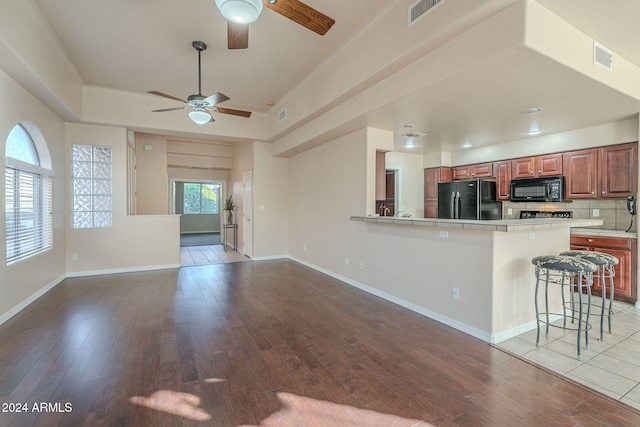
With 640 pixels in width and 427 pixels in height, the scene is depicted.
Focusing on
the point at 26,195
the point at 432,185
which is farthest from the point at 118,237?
the point at 432,185

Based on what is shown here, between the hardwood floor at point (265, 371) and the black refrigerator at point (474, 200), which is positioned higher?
the black refrigerator at point (474, 200)

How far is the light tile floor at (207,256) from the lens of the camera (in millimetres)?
7031

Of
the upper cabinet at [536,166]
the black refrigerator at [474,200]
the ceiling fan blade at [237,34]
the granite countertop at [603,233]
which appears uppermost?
the ceiling fan blade at [237,34]

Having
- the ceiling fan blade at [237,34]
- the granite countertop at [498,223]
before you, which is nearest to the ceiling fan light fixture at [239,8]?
the ceiling fan blade at [237,34]

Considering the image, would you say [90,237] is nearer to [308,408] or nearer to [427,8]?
[308,408]

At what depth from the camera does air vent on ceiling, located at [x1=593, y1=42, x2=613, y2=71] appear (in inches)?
111

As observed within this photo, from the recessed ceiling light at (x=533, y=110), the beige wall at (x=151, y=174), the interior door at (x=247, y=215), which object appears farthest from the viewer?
the beige wall at (x=151, y=174)

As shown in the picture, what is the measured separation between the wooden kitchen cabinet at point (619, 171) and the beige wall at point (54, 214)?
25.3ft

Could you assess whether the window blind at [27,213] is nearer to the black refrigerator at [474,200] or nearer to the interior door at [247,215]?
the interior door at [247,215]

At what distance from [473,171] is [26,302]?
25.2ft

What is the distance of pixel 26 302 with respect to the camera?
3.87 meters

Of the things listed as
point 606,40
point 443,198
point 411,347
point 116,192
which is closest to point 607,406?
point 411,347

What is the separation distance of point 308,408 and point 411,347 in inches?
49.4

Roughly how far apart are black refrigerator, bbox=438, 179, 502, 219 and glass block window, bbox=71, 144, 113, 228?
6726 mm
